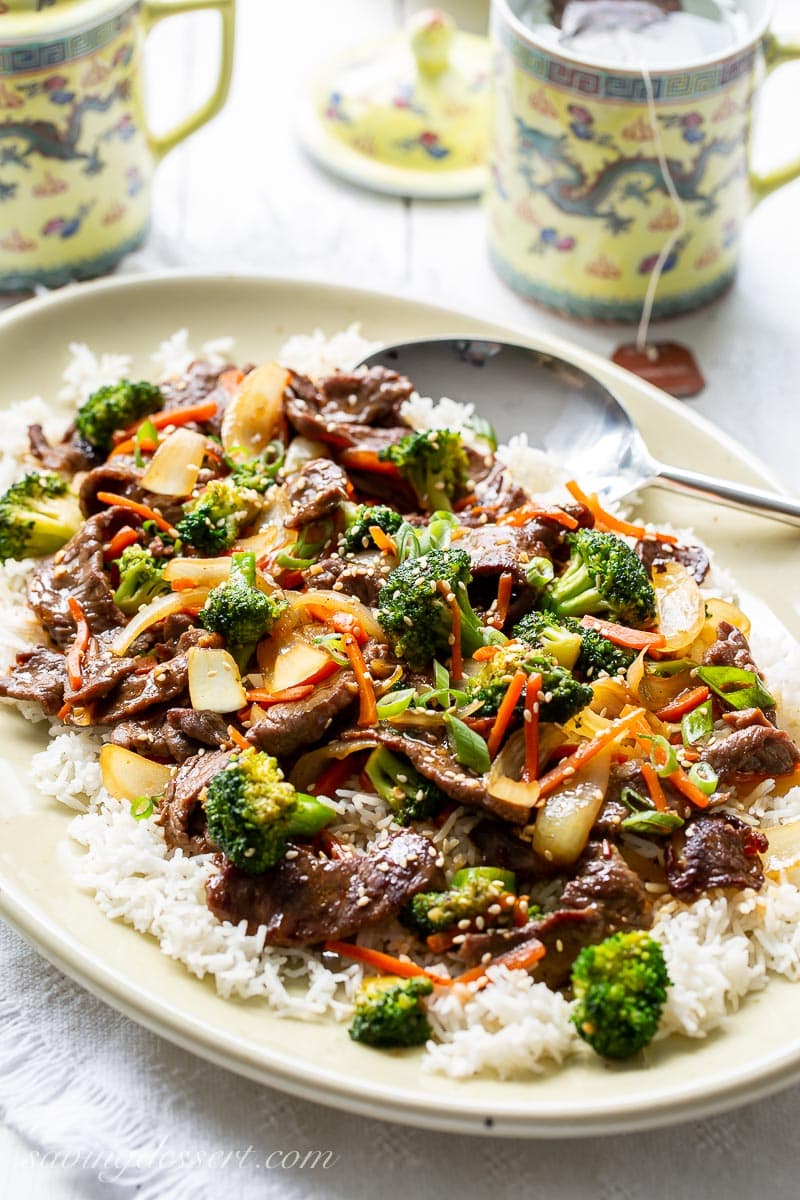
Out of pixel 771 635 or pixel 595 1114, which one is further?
pixel 771 635

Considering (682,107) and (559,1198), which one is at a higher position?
(682,107)

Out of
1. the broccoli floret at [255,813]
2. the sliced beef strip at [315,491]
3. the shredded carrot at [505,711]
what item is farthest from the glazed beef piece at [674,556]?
the broccoli floret at [255,813]

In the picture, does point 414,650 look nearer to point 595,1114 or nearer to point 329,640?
point 329,640

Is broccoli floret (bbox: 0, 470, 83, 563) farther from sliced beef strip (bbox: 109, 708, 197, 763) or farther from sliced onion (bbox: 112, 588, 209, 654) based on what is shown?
sliced beef strip (bbox: 109, 708, 197, 763)

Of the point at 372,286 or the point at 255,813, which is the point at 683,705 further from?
the point at 372,286

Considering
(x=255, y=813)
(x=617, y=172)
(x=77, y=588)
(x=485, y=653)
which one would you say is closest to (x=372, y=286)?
(x=617, y=172)

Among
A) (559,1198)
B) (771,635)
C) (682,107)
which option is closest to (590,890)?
(559,1198)
